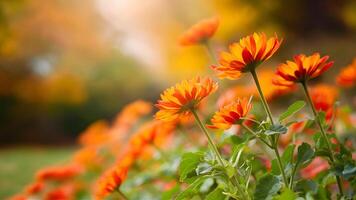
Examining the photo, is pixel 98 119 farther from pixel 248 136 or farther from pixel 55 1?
pixel 248 136

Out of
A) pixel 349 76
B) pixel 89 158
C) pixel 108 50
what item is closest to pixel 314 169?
pixel 349 76

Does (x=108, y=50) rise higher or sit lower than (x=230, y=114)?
higher

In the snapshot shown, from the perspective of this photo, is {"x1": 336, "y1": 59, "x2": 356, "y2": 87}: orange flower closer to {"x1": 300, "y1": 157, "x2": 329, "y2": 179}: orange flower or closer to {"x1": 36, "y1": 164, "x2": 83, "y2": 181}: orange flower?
{"x1": 300, "y1": 157, "x2": 329, "y2": 179}: orange flower

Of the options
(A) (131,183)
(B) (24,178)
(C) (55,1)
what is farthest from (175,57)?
(A) (131,183)

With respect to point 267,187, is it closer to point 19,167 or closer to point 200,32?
point 200,32

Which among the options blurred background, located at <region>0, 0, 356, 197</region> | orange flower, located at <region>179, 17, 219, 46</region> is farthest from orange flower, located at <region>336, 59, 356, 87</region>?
blurred background, located at <region>0, 0, 356, 197</region>

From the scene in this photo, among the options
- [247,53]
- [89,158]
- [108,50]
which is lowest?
[247,53]
